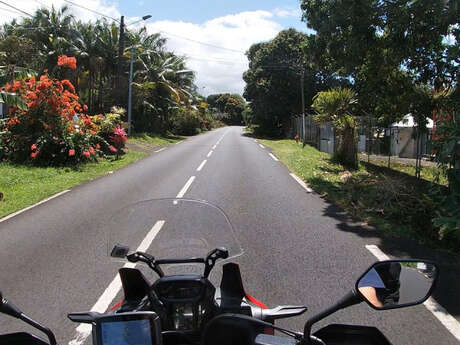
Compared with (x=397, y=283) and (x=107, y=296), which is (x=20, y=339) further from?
(x=107, y=296)

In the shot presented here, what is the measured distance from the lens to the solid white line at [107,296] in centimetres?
266

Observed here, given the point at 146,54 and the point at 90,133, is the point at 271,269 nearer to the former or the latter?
the point at 90,133

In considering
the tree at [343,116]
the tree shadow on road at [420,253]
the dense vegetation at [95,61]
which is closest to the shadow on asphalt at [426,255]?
the tree shadow on road at [420,253]

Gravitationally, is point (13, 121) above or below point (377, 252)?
above

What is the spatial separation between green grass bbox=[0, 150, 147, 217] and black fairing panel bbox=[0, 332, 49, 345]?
770 centimetres

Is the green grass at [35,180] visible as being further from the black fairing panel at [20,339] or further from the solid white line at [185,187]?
the black fairing panel at [20,339]

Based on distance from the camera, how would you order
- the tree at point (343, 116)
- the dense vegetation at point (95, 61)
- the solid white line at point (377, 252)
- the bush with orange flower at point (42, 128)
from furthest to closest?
1. the dense vegetation at point (95, 61)
2. the tree at point (343, 116)
3. the bush with orange flower at point (42, 128)
4. the solid white line at point (377, 252)

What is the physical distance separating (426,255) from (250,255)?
8.54 ft

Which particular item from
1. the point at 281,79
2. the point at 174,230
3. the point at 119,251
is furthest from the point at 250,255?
the point at 281,79

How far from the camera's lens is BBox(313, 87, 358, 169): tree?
17391 mm

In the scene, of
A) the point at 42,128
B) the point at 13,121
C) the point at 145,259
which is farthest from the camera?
the point at 42,128

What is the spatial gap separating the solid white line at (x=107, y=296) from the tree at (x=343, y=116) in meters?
14.1

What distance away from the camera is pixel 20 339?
6.48 feet

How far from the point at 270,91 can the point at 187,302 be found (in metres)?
43.0
